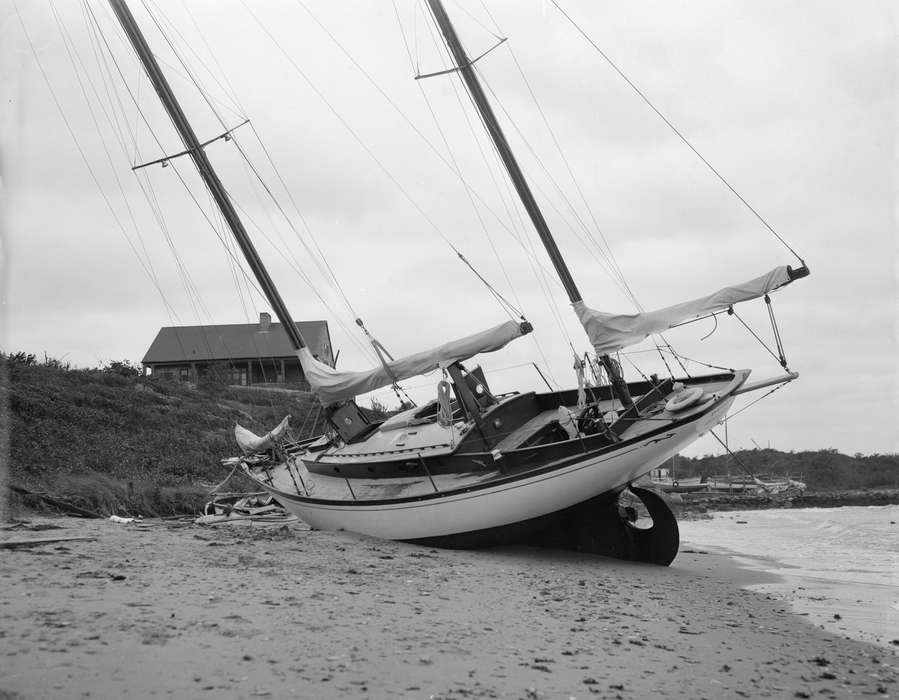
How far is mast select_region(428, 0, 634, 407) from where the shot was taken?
1635cm

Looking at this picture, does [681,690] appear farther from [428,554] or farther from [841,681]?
[428,554]

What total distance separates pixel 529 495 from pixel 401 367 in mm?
4339

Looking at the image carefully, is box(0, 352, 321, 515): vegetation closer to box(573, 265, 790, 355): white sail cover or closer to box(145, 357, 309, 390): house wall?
box(573, 265, 790, 355): white sail cover

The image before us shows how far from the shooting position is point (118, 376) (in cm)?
3362

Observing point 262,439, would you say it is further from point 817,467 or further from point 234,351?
point 817,467

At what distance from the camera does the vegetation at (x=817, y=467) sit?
176 feet

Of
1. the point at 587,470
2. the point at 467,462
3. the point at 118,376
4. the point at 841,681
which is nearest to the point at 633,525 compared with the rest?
the point at 587,470

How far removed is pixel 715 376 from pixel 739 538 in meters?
10.6

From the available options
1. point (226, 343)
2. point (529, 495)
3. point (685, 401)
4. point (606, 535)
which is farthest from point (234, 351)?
point (685, 401)

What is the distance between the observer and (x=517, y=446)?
45.8ft

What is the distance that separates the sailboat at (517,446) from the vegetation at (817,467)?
4226 centimetres

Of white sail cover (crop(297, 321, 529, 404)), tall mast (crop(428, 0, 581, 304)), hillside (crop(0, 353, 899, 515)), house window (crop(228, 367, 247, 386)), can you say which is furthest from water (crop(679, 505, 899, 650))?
house window (crop(228, 367, 247, 386))

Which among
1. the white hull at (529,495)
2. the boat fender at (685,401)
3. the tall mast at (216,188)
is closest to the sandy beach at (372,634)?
the white hull at (529,495)

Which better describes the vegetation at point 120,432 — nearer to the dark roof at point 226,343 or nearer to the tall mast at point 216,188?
the tall mast at point 216,188
